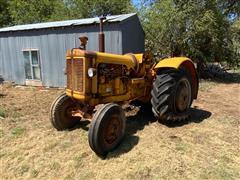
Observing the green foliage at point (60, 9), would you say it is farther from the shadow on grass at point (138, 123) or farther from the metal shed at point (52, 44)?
the shadow on grass at point (138, 123)

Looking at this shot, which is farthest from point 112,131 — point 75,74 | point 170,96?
point 170,96

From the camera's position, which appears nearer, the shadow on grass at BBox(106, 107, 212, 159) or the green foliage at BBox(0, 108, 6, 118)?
the shadow on grass at BBox(106, 107, 212, 159)

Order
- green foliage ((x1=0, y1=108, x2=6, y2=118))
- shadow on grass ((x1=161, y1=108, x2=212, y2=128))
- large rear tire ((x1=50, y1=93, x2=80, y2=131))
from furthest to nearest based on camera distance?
green foliage ((x1=0, y1=108, x2=6, y2=118)), shadow on grass ((x1=161, y1=108, x2=212, y2=128)), large rear tire ((x1=50, y1=93, x2=80, y2=131))

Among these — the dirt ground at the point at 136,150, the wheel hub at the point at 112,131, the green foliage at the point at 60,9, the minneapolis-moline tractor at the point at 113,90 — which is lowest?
the dirt ground at the point at 136,150

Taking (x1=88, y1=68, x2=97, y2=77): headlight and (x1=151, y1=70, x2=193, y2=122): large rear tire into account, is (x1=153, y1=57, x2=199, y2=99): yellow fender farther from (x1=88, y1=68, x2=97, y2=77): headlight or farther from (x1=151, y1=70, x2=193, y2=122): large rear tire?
(x1=88, y1=68, x2=97, y2=77): headlight

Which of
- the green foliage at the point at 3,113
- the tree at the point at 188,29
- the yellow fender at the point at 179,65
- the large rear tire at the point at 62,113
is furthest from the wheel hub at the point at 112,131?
the tree at the point at 188,29

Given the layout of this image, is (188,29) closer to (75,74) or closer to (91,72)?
(75,74)

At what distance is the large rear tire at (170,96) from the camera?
18.5ft

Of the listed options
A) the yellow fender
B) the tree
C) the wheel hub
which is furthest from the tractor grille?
the tree

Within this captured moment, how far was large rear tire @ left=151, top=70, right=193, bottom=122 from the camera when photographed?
5.64m

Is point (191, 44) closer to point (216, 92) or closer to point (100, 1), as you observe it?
point (216, 92)

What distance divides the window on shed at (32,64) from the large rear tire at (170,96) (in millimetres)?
7852

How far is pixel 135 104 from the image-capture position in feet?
21.9

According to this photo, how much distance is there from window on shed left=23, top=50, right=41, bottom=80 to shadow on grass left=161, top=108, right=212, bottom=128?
24.9 ft
